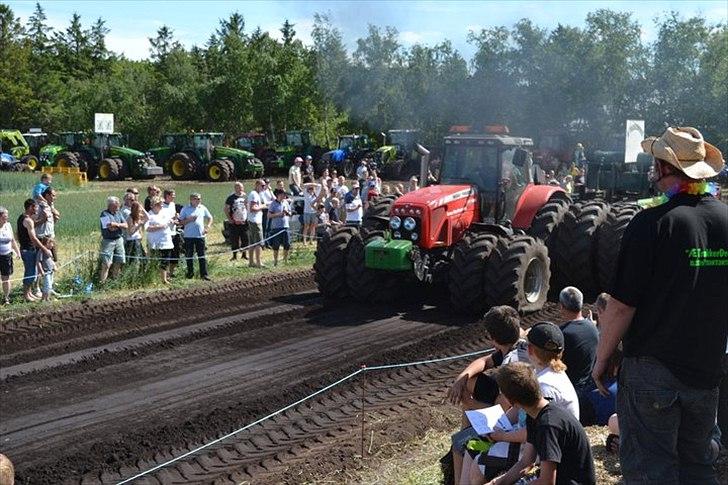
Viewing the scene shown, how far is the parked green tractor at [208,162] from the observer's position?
3881 centimetres

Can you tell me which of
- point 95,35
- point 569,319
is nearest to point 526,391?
point 569,319

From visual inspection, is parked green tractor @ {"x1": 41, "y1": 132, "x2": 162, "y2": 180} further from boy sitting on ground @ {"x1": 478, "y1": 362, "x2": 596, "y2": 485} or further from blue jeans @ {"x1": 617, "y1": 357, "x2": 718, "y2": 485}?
blue jeans @ {"x1": 617, "y1": 357, "x2": 718, "y2": 485}

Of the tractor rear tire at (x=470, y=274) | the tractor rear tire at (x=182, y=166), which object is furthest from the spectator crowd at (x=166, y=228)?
the tractor rear tire at (x=182, y=166)

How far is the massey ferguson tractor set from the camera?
12.2 metres

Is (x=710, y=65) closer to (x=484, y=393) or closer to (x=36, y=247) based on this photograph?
(x=36, y=247)

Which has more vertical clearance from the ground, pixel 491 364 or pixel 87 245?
pixel 491 364

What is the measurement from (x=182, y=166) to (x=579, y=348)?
34.4 meters

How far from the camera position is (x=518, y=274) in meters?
11.9

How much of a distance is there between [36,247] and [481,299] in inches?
258

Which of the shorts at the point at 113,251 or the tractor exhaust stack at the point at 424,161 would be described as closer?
the tractor exhaust stack at the point at 424,161

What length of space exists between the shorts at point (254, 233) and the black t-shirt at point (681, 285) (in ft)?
45.6

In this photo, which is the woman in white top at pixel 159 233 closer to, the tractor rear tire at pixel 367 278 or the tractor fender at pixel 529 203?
the tractor rear tire at pixel 367 278

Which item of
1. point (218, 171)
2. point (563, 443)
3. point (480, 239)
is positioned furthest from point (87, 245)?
point (218, 171)

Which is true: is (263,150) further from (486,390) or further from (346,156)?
(486,390)
